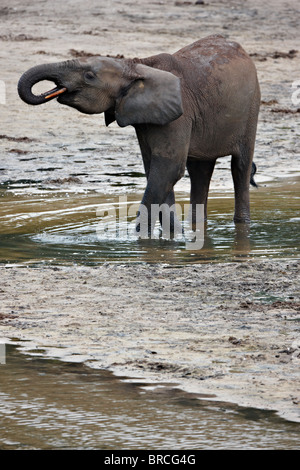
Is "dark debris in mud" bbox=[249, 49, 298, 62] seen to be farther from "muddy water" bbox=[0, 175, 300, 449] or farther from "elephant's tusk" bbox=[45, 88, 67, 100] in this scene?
→ "muddy water" bbox=[0, 175, 300, 449]

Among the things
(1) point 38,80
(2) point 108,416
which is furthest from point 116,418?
(1) point 38,80

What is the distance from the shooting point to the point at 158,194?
9.01 m

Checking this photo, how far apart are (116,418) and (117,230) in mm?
4873

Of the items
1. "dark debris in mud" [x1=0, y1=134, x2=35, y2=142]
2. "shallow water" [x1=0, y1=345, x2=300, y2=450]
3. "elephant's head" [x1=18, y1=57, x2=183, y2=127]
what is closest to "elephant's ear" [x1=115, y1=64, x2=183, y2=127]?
"elephant's head" [x1=18, y1=57, x2=183, y2=127]

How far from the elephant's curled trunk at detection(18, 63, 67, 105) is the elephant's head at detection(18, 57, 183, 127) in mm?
44

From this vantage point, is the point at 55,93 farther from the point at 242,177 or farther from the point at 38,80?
the point at 242,177

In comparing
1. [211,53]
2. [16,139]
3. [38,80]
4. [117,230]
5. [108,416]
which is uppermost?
[211,53]

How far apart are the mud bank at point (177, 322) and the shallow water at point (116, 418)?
0.13 meters

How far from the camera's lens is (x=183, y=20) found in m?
22.8

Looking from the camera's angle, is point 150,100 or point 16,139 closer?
point 150,100

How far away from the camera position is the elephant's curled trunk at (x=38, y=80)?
7945 millimetres

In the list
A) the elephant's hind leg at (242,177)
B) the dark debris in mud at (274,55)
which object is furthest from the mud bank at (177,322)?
the dark debris in mud at (274,55)

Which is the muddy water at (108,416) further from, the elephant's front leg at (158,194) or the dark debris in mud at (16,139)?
the dark debris in mud at (16,139)

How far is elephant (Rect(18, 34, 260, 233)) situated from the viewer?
27.4 ft
